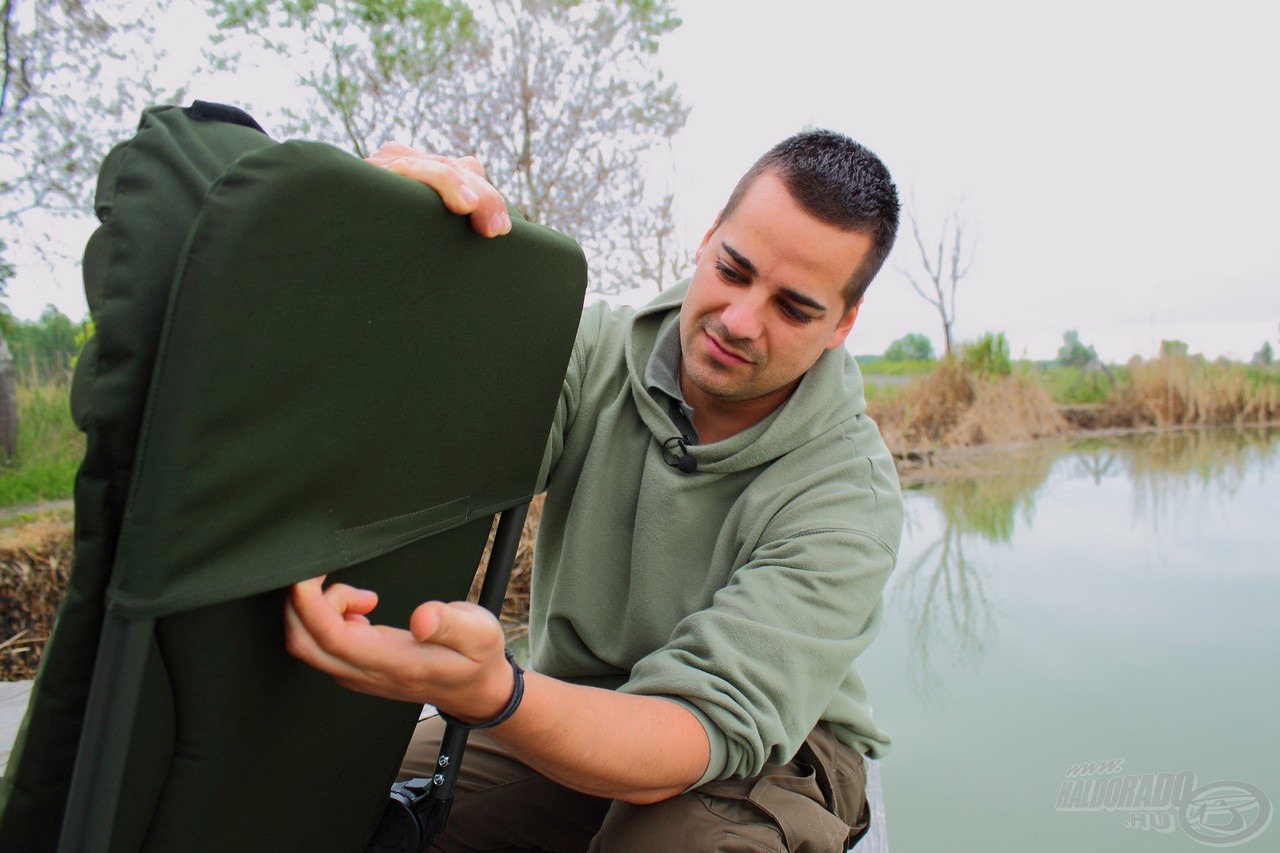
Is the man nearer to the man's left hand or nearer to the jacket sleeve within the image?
the jacket sleeve

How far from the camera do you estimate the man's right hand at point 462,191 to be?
0.81m

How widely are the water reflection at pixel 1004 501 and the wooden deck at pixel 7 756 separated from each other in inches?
51.7

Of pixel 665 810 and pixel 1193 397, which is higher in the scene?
pixel 1193 397

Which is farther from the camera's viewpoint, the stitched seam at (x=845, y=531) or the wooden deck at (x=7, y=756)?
the wooden deck at (x=7, y=756)

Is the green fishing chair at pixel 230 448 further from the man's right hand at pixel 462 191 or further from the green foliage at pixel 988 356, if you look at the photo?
the green foliage at pixel 988 356

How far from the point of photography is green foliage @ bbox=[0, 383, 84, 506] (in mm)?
4242

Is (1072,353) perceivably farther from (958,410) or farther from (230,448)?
(230,448)

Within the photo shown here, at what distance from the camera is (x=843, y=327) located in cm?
172

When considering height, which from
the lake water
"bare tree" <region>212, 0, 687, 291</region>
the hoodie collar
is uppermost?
"bare tree" <region>212, 0, 687, 291</region>

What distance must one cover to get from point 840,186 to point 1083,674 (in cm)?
237

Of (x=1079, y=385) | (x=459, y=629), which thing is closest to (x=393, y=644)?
(x=459, y=629)

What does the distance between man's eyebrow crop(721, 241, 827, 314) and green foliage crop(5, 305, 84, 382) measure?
14.5 feet

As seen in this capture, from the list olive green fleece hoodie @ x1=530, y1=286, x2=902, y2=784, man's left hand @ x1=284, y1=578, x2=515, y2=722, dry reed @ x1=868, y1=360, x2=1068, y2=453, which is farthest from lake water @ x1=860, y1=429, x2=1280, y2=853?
dry reed @ x1=868, y1=360, x2=1068, y2=453

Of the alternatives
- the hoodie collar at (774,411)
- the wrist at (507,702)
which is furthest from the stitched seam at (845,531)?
the wrist at (507,702)
